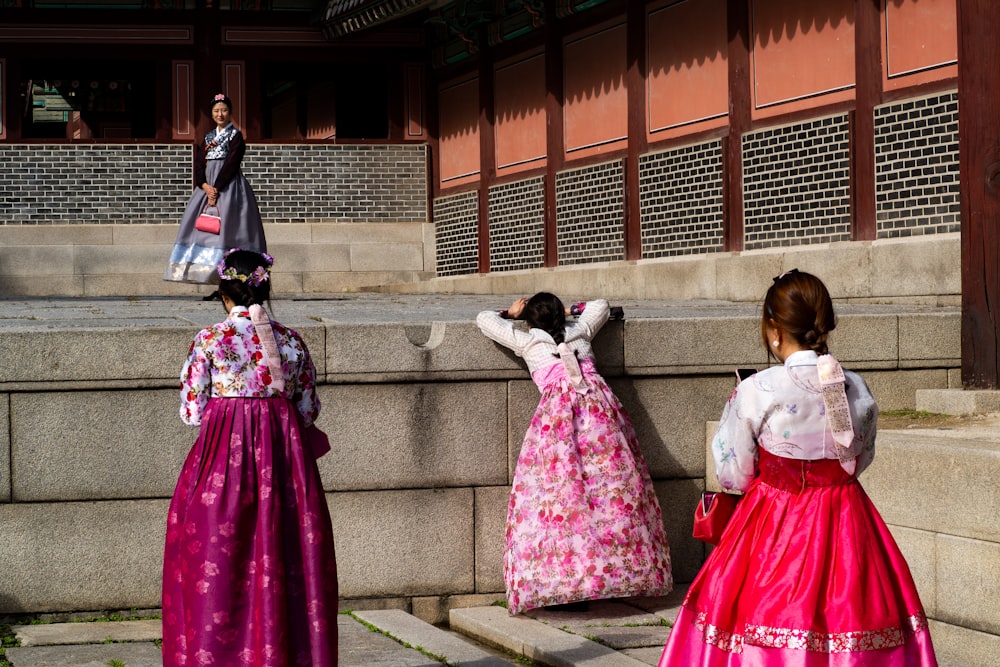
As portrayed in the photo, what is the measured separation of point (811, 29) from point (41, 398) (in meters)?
7.00

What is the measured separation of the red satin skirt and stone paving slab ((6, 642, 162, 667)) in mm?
2189

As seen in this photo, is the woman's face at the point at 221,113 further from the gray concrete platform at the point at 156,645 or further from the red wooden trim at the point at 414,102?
the red wooden trim at the point at 414,102

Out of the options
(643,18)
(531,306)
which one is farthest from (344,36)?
(531,306)

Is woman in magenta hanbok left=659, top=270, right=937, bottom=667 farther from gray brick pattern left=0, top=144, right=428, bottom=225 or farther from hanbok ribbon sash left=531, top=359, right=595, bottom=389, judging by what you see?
gray brick pattern left=0, top=144, right=428, bottom=225

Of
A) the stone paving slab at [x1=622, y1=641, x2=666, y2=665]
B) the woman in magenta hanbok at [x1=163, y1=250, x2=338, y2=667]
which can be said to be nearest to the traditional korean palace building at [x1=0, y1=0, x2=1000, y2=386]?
the stone paving slab at [x1=622, y1=641, x2=666, y2=665]

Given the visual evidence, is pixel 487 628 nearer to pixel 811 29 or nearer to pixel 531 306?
pixel 531 306

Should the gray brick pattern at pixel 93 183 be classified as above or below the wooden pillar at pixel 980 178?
above

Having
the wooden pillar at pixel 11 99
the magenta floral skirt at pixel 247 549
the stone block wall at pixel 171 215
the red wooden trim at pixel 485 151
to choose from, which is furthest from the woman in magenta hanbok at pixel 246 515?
the wooden pillar at pixel 11 99

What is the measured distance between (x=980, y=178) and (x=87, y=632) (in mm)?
4196

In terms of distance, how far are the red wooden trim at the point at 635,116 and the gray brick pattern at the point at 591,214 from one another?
0.12 metres

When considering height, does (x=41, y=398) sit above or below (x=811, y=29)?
below

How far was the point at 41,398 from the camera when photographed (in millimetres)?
5738

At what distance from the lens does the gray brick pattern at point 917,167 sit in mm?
9352

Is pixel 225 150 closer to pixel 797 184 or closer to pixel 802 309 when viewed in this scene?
pixel 797 184
